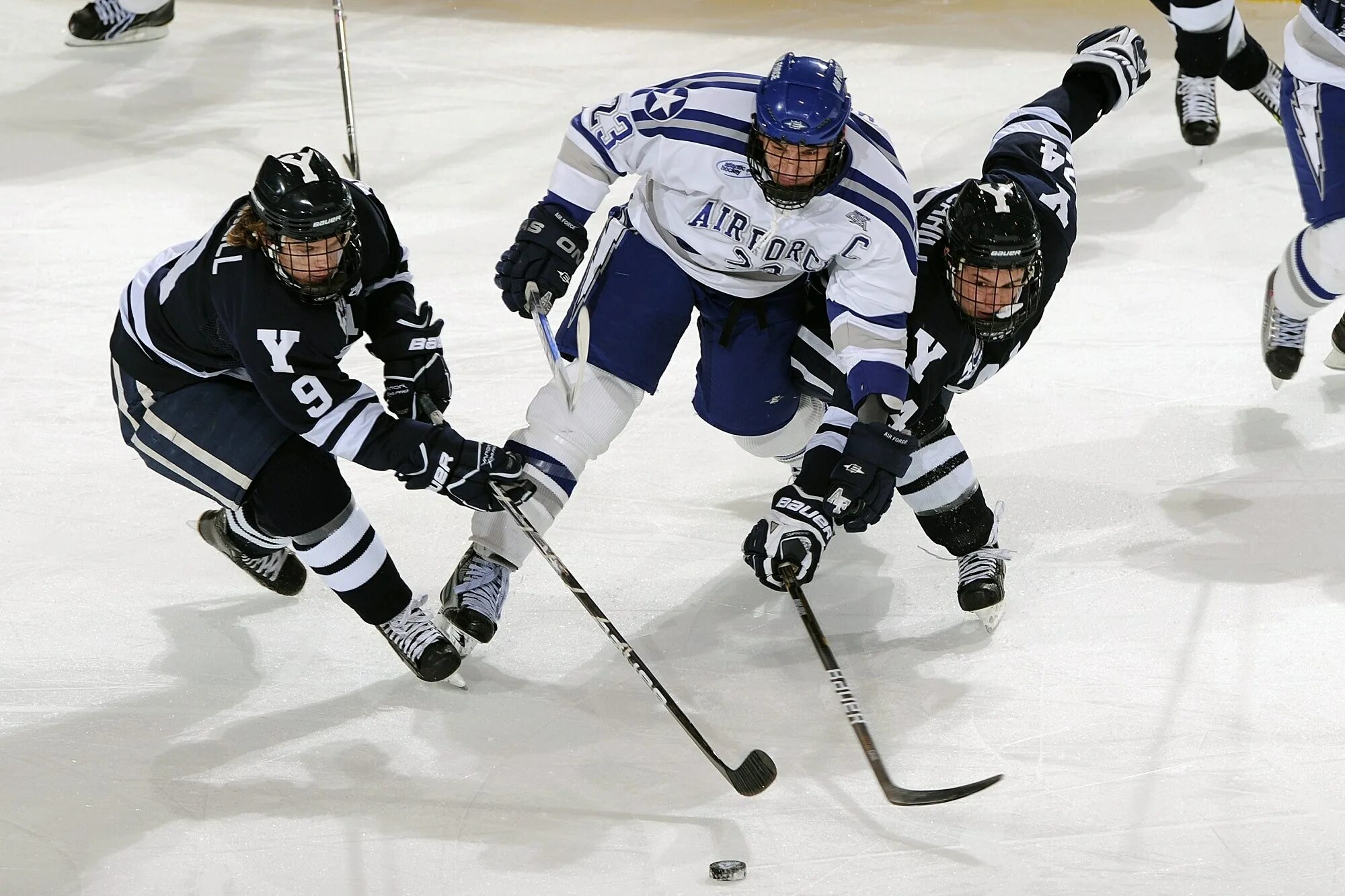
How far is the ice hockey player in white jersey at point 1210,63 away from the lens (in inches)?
145

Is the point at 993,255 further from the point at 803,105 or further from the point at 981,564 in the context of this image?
the point at 981,564

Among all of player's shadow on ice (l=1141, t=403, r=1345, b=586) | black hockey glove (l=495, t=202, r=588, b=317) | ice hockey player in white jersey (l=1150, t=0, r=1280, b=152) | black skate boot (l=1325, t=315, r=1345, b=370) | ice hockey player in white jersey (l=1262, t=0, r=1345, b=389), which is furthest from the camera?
ice hockey player in white jersey (l=1150, t=0, r=1280, b=152)

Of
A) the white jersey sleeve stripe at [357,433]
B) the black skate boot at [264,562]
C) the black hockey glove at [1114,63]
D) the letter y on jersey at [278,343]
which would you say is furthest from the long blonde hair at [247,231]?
the black hockey glove at [1114,63]

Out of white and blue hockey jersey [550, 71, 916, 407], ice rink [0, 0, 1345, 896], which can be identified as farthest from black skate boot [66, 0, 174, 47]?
white and blue hockey jersey [550, 71, 916, 407]

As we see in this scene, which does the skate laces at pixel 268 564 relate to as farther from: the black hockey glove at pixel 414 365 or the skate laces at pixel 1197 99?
the skate laces at pixel 1197 99

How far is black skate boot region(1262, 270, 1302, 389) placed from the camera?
3.37m

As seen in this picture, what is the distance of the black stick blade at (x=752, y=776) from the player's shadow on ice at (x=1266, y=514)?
1.07 m

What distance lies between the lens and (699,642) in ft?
8.99

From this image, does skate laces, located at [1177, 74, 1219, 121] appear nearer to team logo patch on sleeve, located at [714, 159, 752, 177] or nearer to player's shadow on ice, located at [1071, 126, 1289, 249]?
player's shadow on ice, located at [1071, 126, 1289, 249]

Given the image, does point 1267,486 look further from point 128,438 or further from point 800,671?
point 128,438

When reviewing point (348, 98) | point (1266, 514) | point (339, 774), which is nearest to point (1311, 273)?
point (1266, 514)

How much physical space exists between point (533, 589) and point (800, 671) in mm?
566

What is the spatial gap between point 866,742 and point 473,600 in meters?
0.75

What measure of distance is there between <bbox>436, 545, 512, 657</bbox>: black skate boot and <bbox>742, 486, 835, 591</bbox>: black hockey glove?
1.51 ft
